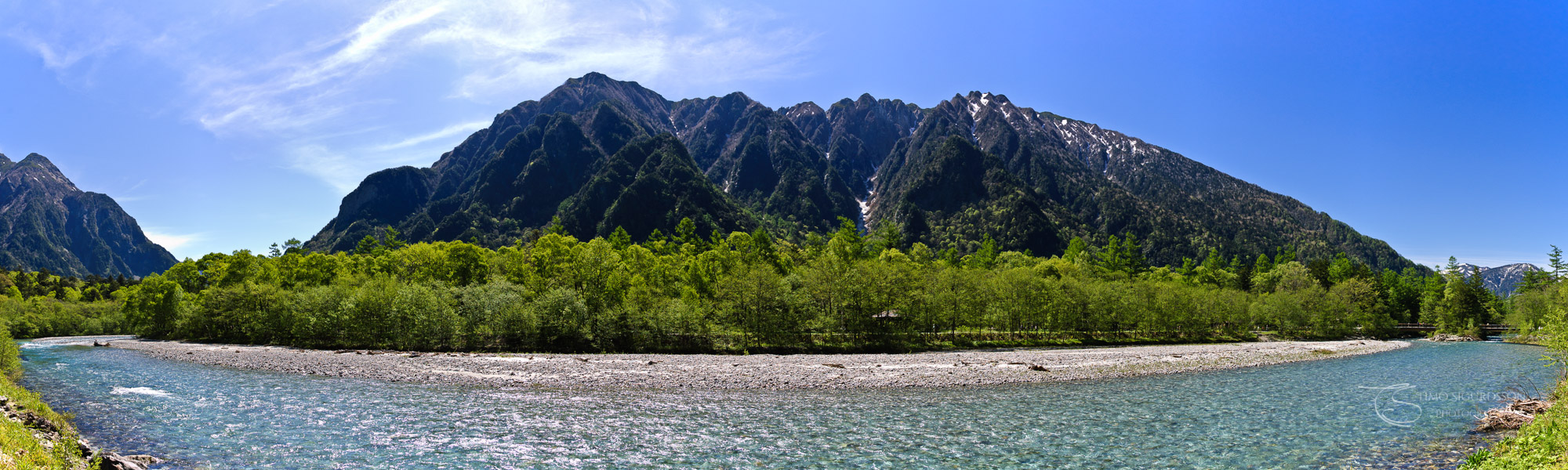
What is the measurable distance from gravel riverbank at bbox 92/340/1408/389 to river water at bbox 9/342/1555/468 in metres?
2.90

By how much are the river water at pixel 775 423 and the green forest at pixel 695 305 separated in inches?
463

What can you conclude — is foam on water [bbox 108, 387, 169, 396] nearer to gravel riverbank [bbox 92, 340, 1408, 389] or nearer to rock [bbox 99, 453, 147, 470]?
gravel riverbank [bbox 92, 340, 1408, 389]

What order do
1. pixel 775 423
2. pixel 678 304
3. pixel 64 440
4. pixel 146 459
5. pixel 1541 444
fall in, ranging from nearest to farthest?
pixel 1541 444 < pixel 64 440 < pixel 146 459 < pixel 775 423 < pixel 678 304

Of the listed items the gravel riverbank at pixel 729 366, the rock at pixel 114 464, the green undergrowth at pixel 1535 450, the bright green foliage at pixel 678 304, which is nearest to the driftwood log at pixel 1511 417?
the green undergrowth at pixel 1535 450

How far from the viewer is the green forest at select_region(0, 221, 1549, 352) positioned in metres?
57.3

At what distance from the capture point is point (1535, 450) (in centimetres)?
1435

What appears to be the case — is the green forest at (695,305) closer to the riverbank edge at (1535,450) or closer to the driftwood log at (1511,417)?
the driftwood log at (1511,417)

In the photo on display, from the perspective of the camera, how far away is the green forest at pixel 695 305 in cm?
5734

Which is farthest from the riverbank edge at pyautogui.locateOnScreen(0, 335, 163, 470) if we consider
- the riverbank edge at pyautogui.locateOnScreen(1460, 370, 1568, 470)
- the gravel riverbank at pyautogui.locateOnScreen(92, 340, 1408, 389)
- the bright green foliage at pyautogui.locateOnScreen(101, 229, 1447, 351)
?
the bright green foliage at pyautogui.locateOnScreen(101, 229, 1447, 351)

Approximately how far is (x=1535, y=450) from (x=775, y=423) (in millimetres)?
20250

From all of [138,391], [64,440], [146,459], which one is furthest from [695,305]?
[64,440]

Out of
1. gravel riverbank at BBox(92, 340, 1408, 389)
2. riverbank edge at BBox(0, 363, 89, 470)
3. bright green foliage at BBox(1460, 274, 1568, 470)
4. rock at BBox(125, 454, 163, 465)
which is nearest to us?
riverbank edge at BBox(0, 363, 89, 470)

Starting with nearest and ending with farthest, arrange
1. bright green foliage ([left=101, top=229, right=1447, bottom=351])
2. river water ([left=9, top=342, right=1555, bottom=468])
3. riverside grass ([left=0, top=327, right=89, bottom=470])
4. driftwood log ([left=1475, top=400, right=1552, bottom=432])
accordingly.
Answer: riverside grass ([left=0, top=327, right=89, bottom=470]) → river water ([left=9, top=342, right=1555, bottom=468]) → driftwood log ([left=1475, top=400, right=1552, bottom=432]) → bright green foliage ([left=101, top=229, right=1447, bottom=351])

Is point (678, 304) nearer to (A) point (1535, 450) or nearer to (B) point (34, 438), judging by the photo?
(B) point (34, 438)
